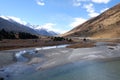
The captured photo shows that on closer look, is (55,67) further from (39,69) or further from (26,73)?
(26,73)

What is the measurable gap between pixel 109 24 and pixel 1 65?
149254 mm

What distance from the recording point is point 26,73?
102ft

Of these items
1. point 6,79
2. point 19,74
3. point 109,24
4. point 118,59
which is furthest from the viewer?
point 109,24

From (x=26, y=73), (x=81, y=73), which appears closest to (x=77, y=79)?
(x=81, y=73)

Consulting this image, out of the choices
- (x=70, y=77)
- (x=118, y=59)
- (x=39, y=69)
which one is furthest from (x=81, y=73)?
(x=118, y=59)

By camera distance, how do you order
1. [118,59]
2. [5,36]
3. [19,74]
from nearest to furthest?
1. [19,74]
2. [118,59]
3. [5,36]

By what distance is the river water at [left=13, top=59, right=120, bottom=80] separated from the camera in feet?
96.3

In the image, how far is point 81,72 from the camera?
109 ft

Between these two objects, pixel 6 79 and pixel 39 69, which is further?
pixel 39 69

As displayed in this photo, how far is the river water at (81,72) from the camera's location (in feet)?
96.3

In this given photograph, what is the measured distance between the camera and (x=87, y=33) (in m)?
185

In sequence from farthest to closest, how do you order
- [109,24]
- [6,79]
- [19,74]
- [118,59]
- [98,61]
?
1. [109,24]
2. [118,59]
3. [98,61]
4. [19,74]
5. [6,79]

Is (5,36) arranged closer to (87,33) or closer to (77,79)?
(77,79)

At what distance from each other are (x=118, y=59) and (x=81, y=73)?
1573 centimetres
